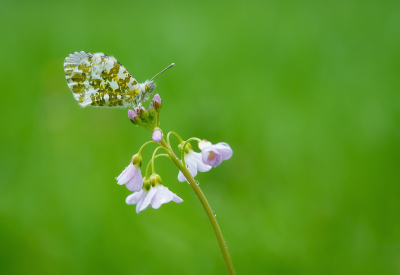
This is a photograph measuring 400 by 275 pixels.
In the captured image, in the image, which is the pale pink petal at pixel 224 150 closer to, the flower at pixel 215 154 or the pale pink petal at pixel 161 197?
the flower at pixel 215 154

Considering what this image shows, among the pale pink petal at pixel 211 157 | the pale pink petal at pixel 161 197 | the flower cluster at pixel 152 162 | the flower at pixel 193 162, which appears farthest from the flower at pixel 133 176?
the pale pink petal at pixel 211 157

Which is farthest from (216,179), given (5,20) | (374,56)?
(5,20)

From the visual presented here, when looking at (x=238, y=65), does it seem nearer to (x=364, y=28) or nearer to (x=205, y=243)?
(x=364, y=28)

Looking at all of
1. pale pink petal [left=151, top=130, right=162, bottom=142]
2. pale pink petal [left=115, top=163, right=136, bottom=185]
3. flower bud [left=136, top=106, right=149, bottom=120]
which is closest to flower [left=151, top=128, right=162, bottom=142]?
pale pink petal [left=151, top=130, right=162, bottom=142]

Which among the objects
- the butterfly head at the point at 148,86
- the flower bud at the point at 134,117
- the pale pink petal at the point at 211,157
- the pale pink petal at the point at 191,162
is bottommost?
the pale pink petal at the point at 211,157

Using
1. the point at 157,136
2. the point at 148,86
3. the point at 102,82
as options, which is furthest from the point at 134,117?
the point at 102,82

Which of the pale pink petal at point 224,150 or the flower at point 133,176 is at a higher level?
the pale pink petal at point 224,150

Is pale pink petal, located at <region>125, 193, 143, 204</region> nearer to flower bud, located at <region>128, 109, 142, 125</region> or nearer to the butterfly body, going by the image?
flower bud, located at <region>128, 109, 142, 125</region>
